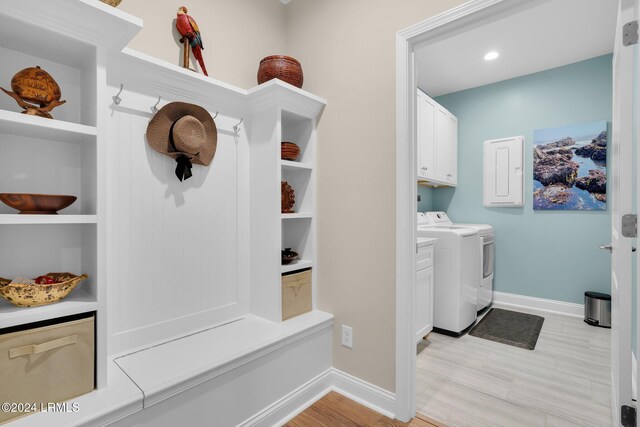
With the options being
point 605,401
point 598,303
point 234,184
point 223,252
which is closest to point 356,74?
point 234,184

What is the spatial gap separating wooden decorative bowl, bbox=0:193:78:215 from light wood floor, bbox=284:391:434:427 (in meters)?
1.49

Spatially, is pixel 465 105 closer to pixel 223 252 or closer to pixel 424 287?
pixel 424 287

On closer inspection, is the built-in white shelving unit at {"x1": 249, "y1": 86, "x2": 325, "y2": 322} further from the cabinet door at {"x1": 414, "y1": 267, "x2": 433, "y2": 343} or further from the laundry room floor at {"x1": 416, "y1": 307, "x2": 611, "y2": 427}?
the laundry room floor at {"x1": 416, "y1": 307, "x2": 611, "y2": 427}

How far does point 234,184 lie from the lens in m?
2.02

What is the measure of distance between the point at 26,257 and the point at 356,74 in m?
1.83

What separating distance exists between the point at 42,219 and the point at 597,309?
4263 millimetres

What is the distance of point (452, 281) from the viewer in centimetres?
290

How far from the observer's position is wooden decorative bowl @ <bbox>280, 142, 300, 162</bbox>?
2068 millimetres

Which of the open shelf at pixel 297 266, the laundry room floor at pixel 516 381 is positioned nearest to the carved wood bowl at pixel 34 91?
the open shelf at pixel 297 266

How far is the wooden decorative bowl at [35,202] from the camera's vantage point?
3.65ft

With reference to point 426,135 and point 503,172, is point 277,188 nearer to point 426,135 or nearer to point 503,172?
point 426,135

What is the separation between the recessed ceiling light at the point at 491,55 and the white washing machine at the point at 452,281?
1.78m

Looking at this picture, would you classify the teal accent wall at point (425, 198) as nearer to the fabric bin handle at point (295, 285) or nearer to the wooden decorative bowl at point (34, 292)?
the fabric bin handle at point (295, 285)

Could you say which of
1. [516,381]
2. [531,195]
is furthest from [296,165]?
[531,195]
